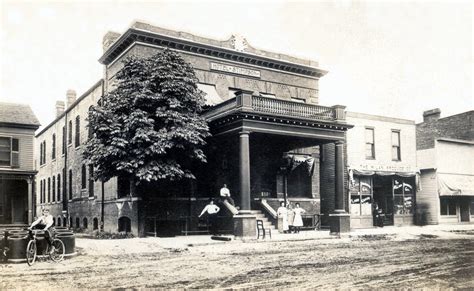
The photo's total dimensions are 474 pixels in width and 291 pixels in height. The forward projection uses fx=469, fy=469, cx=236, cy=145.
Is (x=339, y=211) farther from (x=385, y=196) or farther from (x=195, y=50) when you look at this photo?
(x=195, y=50)

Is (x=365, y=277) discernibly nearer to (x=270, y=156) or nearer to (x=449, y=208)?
(x=270, y=156)

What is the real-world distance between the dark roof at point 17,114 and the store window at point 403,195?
2176 cm

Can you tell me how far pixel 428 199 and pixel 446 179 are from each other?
68.2 inches

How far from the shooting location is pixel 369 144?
29.1 metres

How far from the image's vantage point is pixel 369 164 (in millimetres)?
28562

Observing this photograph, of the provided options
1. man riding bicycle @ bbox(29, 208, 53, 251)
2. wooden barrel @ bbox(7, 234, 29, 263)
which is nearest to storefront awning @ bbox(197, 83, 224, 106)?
man riding bicycle @ bbox(29, 208, 53, 251)

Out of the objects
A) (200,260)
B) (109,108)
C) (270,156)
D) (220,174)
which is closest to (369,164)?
(270,156)

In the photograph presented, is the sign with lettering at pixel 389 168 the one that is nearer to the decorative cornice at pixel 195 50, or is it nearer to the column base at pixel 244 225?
the decorative cornice at pixel 195 50

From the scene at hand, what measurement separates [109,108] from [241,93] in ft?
19.2

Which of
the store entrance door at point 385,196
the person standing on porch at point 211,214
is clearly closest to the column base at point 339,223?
the person standing on porch at point 211,214

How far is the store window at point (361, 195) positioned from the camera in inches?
1094

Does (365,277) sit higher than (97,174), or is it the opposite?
(97,174)

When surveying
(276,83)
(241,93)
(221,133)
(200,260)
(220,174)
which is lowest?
(200,260)

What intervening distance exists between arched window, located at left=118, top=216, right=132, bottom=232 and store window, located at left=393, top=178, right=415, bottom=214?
54.8 feet
